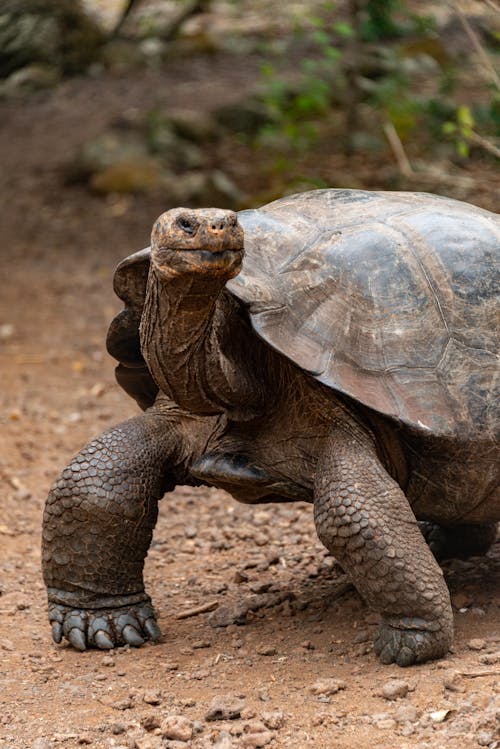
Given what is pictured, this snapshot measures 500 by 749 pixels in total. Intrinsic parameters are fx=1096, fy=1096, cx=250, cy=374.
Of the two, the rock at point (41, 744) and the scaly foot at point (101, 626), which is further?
the scaly foot at point (101, 626)

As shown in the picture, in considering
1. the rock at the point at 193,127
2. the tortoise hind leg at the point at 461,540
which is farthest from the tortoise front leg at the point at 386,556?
the rock at the point at 193,127

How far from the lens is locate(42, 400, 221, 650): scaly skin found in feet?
13.7

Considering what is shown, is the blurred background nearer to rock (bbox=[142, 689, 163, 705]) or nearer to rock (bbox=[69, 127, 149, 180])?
rock (bbox=[69, 127, 149, 180])

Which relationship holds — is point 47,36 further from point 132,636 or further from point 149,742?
point 149,742

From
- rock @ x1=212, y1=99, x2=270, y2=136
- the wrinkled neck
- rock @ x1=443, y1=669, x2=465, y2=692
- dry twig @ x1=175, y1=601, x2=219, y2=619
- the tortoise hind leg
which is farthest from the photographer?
rock @ x1=212, y1=99, x2=270, y2=136

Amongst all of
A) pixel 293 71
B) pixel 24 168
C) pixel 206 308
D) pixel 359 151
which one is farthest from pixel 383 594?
pixel 293 71

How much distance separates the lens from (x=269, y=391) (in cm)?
412

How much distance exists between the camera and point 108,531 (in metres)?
4.19

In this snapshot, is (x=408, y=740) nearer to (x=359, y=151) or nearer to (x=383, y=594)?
(x=383, y=594)

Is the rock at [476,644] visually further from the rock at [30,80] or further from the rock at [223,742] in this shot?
the rock at [30,80]

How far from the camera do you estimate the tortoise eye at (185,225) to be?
334 centimetres

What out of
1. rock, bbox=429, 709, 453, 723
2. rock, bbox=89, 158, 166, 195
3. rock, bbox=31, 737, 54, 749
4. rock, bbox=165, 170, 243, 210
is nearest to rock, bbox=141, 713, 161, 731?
rock, bbox=31, 737, 54, 749

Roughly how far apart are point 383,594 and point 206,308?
1.16 metres

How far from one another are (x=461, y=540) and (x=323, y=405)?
4.79 feet
